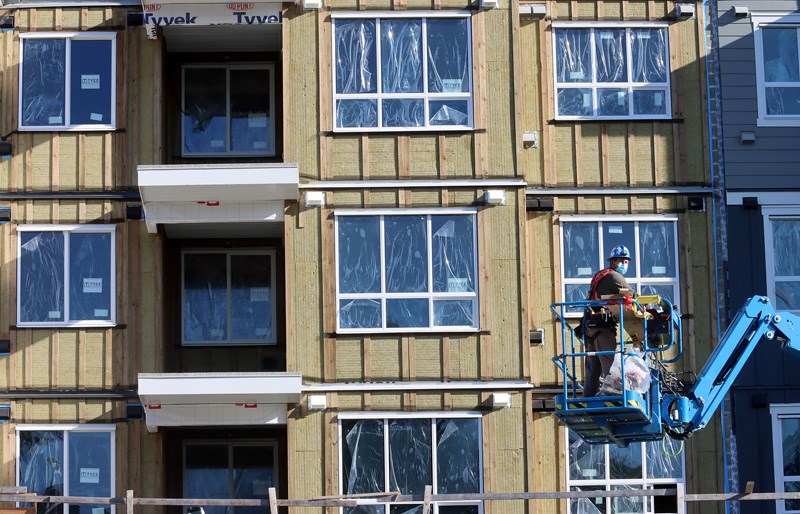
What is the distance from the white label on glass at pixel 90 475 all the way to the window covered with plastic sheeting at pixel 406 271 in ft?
14.5

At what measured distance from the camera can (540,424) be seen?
23.2 m

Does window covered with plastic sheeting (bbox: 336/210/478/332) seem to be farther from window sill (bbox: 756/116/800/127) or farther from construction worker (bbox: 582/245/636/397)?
window sill (bbox: 756/116/800/127)

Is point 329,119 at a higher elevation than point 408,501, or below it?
higher

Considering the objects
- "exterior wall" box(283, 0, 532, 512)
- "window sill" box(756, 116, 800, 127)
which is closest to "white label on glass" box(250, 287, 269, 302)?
"exterior wall" box(283, 0, 532, 512)

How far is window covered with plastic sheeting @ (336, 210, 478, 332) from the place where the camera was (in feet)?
73.6

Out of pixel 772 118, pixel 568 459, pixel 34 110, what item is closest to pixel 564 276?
pixel 568 459

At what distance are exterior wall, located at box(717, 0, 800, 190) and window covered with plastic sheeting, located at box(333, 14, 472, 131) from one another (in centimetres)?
443

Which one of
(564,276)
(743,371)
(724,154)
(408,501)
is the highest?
(724,154)

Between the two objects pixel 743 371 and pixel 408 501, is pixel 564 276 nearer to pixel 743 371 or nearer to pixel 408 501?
pixel 743 371

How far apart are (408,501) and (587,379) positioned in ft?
10.8

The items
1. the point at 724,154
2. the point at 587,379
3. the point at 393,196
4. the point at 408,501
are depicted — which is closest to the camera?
the point at 587,379

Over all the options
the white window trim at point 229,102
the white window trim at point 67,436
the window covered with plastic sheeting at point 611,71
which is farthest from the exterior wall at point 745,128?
the white window trim at point 67,436

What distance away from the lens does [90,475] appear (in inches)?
906

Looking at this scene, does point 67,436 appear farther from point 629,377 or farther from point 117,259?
point 629,377
